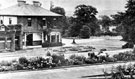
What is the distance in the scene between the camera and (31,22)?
32406mm

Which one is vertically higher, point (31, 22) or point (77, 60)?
point (31, 22)

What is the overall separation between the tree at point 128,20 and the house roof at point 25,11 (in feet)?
33.4

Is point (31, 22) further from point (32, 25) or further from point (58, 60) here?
point (58, 60)

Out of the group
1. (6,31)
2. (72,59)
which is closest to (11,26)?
(6,31)

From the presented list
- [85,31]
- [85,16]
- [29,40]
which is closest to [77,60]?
[85,16]

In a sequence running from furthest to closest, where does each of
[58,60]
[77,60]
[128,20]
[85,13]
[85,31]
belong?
[85,31] < [128,20] < [85,13] < [77,60] < [58,60]

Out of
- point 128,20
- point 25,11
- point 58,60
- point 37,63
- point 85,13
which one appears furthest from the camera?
point 25,11

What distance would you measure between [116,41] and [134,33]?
11.7m

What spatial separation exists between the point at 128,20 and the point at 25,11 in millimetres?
11128

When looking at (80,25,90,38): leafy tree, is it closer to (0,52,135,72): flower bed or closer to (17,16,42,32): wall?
(0,52,135,72): flower bed

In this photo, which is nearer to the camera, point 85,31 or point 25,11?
point 85,31

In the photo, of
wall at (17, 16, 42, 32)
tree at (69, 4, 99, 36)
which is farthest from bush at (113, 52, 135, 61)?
wall at (17, 16, 42, 32)

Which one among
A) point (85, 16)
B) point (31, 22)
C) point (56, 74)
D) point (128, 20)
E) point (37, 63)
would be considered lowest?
point (56, 74)

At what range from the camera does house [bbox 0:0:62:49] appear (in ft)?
93.2
